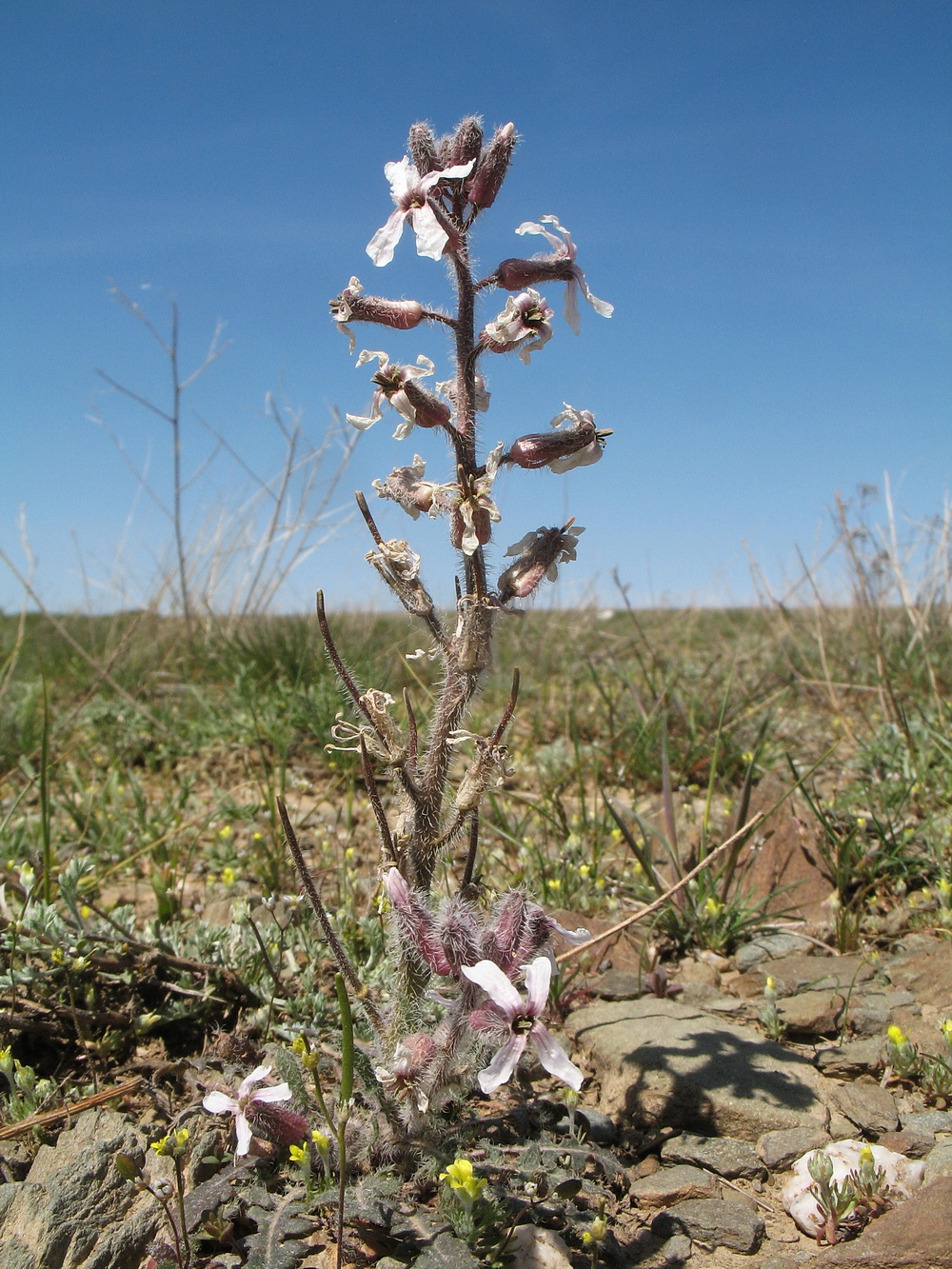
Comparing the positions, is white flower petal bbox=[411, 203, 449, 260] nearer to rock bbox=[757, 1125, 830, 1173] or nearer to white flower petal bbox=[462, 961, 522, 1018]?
white flower petal bbox=[462, 961, 522, 1018]

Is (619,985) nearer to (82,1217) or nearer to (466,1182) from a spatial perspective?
(466,1182)

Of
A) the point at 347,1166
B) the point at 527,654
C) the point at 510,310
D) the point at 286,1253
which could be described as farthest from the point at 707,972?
the point at 527,654

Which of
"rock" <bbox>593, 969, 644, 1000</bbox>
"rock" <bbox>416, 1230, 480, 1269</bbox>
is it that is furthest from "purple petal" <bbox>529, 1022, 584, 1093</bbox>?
"rock" <bbox>593, 969, 644, 1000</bbox>

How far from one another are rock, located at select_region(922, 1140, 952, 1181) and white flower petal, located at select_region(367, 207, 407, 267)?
99.2 inches

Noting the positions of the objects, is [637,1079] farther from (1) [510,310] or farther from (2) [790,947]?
(1) [510,310]

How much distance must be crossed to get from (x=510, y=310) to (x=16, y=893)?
2.70 m

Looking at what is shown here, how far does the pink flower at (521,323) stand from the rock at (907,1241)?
2102 mm

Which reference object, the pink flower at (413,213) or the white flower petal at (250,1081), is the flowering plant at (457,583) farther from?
the white flower petal at (250,1081)

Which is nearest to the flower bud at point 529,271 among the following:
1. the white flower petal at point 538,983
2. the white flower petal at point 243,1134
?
the white flower petal at point 538,983

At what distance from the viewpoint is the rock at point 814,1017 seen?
8.69 feet

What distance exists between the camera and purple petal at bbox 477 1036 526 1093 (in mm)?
1569

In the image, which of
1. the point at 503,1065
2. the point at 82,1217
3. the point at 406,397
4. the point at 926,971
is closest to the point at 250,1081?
the point at 82,1217

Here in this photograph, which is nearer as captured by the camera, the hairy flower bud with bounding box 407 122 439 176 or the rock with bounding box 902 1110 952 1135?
the hairy flower bud with bounding box 407 122 439 176

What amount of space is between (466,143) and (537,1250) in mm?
2543
